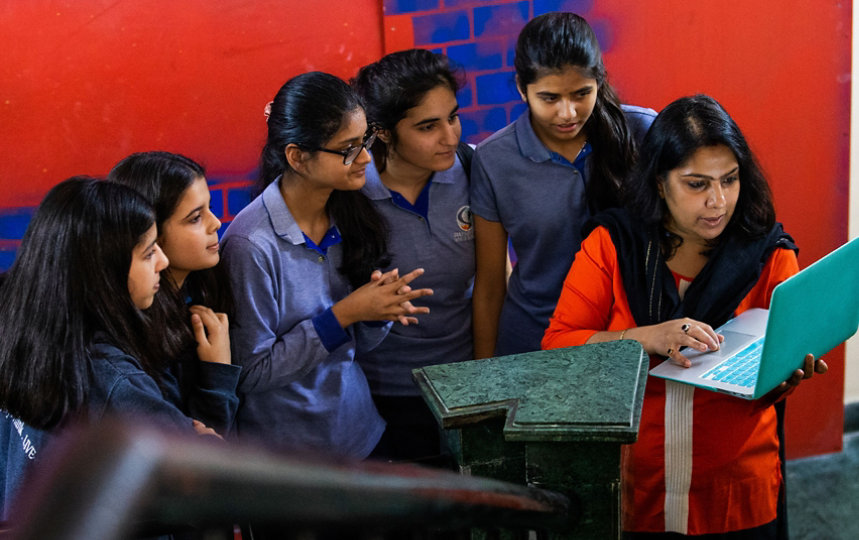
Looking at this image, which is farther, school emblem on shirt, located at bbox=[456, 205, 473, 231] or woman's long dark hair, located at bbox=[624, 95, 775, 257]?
school emblem on shirt, located at bbox=[456, 205, 473, 231]

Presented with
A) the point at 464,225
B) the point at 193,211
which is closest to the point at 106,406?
the point at 193,211

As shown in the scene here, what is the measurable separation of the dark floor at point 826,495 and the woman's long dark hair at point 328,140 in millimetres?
1964

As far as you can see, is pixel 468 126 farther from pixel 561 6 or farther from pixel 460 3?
pixel 561 6

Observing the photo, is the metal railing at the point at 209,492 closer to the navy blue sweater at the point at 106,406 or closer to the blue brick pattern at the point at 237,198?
the navy blue sweater at the point at 106,406

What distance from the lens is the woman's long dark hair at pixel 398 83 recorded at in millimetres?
2119

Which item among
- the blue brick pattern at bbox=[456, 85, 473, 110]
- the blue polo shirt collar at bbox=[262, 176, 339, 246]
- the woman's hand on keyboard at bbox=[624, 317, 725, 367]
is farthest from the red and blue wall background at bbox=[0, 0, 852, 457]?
the woman's hand on keyboard at bbox=[624, 317, 725, 367]

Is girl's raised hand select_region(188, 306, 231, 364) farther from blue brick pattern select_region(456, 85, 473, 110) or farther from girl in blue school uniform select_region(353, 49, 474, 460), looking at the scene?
blue brick pattern select_region(456, 85, 473, 110)

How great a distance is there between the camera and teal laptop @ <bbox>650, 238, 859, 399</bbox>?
58.4 inches

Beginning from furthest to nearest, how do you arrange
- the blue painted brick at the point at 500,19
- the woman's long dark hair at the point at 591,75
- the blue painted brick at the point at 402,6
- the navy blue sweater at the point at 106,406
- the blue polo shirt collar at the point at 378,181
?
the blue painted brick at the point at 500,19
the blue painted brick at the point at 402,6
the blue polo shirt collar at the point at 378,181
the woman's long dark hair at the point at 591,75
the navy blue sweater at the point at 106,406

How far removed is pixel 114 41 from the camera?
7.70 ft

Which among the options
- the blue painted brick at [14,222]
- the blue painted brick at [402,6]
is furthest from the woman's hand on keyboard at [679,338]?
the blue painted brick at [14,222]

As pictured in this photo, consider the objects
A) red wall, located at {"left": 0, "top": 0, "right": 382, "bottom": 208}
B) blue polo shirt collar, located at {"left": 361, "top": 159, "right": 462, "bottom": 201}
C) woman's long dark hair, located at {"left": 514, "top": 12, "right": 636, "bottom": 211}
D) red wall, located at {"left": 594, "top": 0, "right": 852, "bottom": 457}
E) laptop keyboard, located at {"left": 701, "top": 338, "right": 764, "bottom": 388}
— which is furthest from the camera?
red wall, located at {"left": 594, "top": 0, "right": 852, "bottom": 457}

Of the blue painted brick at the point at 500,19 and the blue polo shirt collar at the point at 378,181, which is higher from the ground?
the blue painted brick at the point at 500,19

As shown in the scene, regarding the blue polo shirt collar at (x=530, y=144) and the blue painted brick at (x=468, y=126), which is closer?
the blue polo shirt collar at (x=530, y=144)
